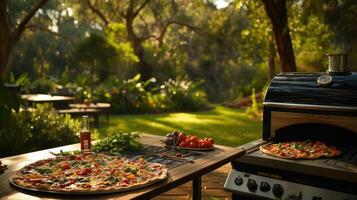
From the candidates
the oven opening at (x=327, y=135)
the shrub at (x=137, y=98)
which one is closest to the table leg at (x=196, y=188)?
the oven opening at (x=327, y=135)

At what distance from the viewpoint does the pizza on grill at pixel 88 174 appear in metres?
2.27

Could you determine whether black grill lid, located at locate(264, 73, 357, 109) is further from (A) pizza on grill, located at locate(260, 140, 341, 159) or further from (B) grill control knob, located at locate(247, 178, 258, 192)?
(B) grill control knob, located at locate(247, 178, 258, 192)

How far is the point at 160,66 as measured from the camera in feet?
72.7

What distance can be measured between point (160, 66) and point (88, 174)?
777 inches

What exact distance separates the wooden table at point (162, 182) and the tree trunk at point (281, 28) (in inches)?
210

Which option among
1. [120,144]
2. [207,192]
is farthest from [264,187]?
[207,192]

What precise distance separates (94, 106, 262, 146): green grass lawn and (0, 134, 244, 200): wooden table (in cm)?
564

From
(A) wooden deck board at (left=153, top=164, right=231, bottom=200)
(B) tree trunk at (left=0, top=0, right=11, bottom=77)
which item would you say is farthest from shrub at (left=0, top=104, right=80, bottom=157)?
(A) wooden deck board at (left=153, top=164, right=231, bottom=200)

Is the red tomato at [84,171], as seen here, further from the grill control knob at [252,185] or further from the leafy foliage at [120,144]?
the grill control knob at [252,185]

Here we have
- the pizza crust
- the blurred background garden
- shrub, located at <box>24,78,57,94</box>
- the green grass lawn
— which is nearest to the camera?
the pizza crust

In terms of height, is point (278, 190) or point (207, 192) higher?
point (278, 190)

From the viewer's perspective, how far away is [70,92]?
1520 centimetres

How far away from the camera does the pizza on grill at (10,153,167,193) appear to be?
2268 mm

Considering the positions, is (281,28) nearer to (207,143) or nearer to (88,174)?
(207,143)
